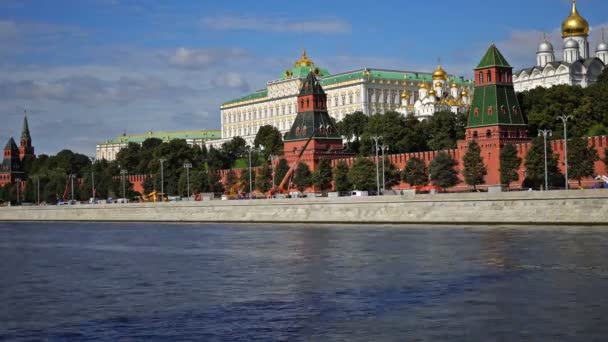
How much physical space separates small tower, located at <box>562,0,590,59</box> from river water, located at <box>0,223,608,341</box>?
7390 cm

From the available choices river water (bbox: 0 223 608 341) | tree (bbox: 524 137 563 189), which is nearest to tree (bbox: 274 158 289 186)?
tree (bbox: 524 137 563 189)

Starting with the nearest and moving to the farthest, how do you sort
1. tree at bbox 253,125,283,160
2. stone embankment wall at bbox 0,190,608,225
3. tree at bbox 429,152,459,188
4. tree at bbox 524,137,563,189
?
stone embankment wall at bbox 0,190,608,225
tree at bbox 524,137,563,189
tree at bbox 429,152,459,188
tree at bbox 253,125,283,160

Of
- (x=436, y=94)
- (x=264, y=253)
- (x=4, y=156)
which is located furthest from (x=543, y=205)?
(x=4, y=156)

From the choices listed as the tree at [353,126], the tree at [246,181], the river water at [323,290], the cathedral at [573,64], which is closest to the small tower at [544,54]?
the cathedral at [573,64]

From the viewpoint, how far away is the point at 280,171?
247ft

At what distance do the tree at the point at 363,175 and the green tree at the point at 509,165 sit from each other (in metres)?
9.69

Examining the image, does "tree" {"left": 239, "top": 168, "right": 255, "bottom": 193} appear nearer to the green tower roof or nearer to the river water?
the green tower roof

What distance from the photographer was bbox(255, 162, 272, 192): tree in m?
76.2

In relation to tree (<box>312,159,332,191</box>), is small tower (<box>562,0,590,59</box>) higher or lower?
higher

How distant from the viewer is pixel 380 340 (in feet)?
53.1

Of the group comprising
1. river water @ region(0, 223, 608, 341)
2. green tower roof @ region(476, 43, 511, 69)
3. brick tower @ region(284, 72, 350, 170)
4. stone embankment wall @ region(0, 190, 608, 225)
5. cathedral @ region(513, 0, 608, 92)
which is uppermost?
cathedral @ region(513, 0, 608, 92)

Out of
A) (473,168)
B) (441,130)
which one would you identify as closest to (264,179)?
(441,130)

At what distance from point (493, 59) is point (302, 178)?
54.6ft

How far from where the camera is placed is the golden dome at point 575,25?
107750 mm
